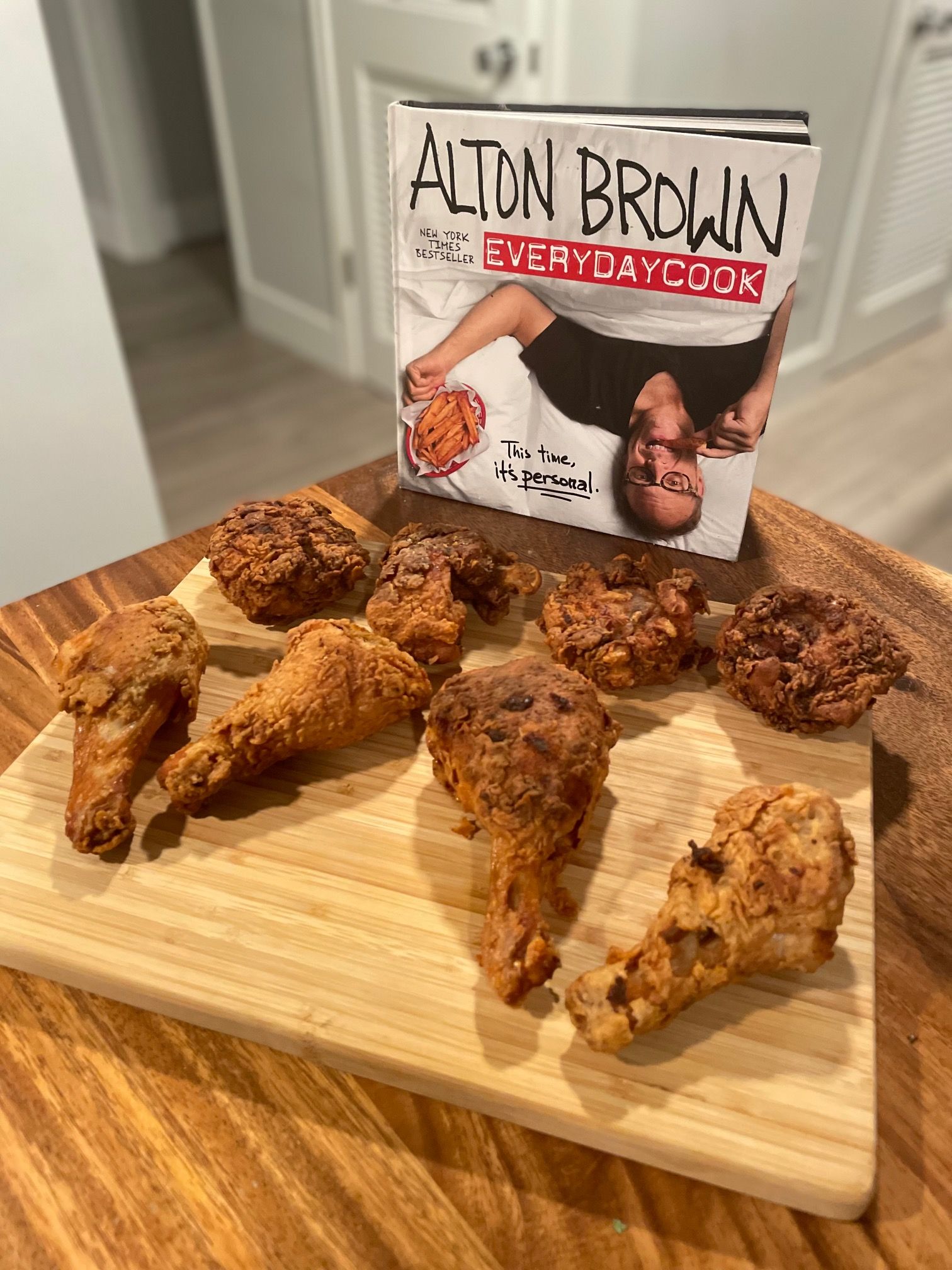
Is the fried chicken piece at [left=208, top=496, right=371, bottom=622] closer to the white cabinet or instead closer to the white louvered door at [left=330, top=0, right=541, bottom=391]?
the white louvered door at [left=330, top=0, right=541, bottom=391]

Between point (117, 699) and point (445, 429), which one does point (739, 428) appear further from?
point (117, 699)

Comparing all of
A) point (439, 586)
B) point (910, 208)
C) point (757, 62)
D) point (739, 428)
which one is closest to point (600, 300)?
point (739, 428)

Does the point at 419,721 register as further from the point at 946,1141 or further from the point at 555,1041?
the point at 946,1141

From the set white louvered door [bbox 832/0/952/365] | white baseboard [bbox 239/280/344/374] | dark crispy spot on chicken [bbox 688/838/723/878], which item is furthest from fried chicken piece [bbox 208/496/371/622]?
white louvered door [bbox 832/0/952/365]

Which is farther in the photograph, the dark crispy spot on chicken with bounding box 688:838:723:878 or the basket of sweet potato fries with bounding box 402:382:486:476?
the basket of sweet potato fries with bounding box 402:382:486:476

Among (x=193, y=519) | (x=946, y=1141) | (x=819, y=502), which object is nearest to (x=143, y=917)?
(x=946, y=1141)

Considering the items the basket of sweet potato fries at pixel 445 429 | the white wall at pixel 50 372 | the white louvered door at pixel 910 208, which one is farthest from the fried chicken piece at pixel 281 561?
the white louvered door at pixel 910 208

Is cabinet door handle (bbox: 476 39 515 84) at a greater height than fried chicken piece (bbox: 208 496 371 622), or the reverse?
cabinet door handle (bbox: 476 39 515 84)
